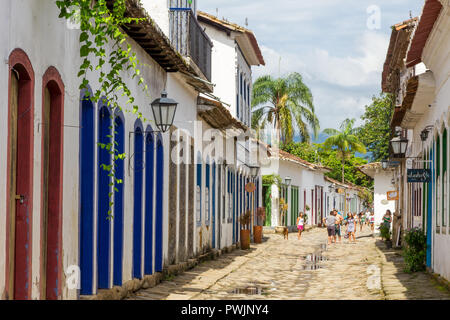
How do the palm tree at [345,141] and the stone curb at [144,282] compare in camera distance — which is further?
the palm tree at [345,141]

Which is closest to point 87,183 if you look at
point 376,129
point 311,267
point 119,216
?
point 119,216

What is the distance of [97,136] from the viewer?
32.3ft

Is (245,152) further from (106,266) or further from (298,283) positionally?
(106,266)

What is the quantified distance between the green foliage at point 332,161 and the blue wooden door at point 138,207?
49656 millimetres

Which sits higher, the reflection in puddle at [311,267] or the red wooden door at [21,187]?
the red wooden door at [21,187]

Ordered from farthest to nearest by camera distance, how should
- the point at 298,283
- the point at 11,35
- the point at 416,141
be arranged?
the point at 416,141, the point at 298,283, the point at 11,35

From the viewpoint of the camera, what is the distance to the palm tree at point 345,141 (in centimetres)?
5753

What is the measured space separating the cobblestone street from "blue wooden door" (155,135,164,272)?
1.52ft

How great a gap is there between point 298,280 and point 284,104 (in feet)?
104

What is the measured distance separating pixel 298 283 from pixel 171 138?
3.57 meters

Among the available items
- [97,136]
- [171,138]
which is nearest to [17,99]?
[97,136]

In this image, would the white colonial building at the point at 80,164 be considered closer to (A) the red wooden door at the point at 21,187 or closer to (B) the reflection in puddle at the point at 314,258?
(A) the red wooden door at the point at 21,187

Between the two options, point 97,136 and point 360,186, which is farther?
point 360,186

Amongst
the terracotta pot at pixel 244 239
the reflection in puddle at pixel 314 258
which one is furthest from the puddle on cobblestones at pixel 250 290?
the terracotta pot at pixel 244 239
